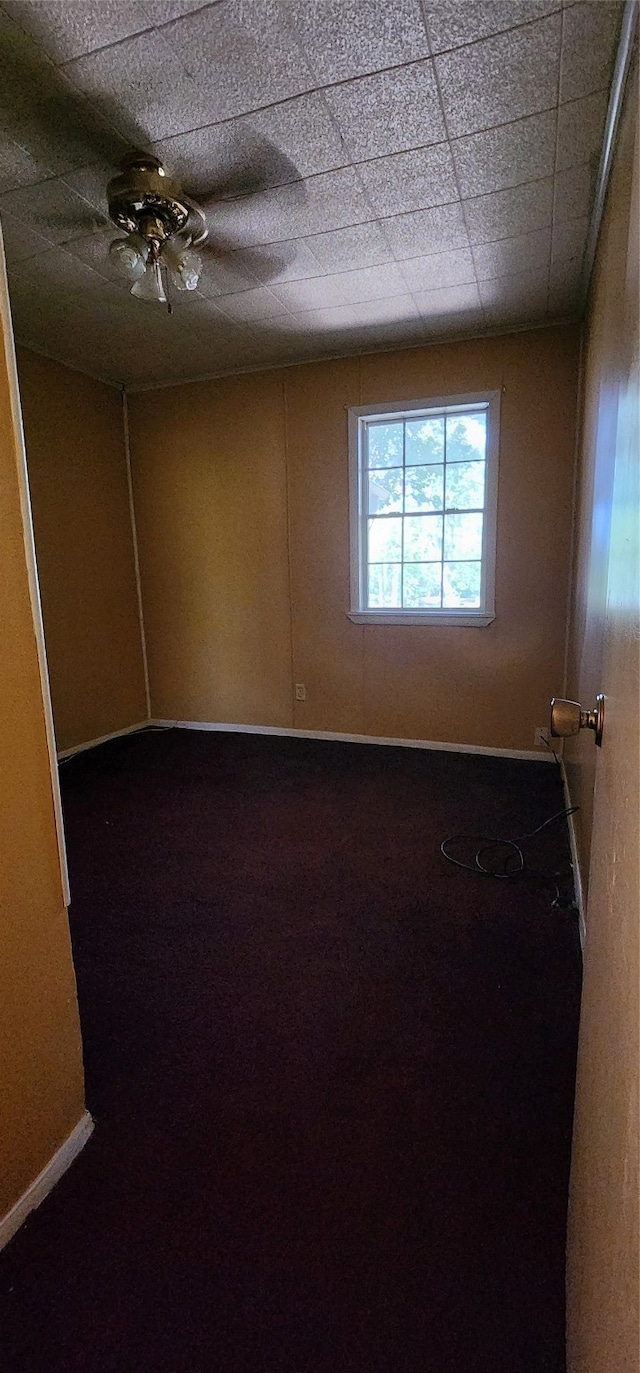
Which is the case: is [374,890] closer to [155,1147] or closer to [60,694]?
[155,1147]

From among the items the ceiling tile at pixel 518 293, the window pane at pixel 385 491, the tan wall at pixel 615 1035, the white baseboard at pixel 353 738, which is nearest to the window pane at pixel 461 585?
the window pane at pixel 385 491

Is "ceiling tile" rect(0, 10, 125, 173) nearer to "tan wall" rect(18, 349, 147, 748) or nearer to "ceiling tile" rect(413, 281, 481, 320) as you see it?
"ceiling tile" rect(413, 281, 481, 320)

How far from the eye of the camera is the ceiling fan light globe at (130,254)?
6.49ft

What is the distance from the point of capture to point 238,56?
1466 millimetres

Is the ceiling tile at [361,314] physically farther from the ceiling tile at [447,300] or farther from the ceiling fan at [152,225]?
the ceiling fan at [152,225]

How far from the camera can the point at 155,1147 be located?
1.19m

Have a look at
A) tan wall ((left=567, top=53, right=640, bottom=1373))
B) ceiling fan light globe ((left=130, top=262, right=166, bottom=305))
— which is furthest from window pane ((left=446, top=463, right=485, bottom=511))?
tan wall ((left=567, top=53, right=640, bottom=1373))

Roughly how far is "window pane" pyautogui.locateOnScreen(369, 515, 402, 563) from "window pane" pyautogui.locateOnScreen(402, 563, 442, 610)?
14 centimetres

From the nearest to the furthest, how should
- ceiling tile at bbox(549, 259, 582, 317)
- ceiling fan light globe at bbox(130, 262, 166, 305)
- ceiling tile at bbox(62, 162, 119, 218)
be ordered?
ceiling tile at bbox(62, 162, 119, 218)
ceiling fan light globe at bbox(130, 262, 166, 305)
ceiling tile at bbox(549, 259, 582, 317)

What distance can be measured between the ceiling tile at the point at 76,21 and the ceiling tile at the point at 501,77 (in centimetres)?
82

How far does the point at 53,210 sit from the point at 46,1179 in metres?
3.08

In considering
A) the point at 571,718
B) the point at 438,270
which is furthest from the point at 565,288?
the point at 571,718

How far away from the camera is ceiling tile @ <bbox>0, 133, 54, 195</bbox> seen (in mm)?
1791

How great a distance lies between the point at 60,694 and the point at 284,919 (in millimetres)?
2615
